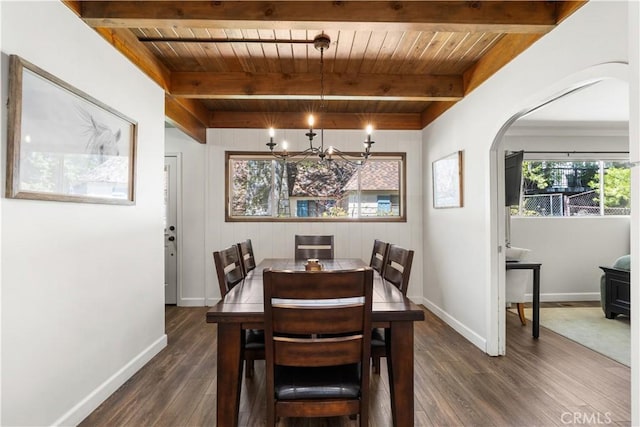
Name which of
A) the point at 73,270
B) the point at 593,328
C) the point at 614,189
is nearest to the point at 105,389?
the point at 73,270

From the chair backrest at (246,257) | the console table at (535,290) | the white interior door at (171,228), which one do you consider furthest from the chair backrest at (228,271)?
the console table at (535,290)

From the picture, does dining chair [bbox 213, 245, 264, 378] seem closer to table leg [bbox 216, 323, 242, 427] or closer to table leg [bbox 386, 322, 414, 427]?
table leg [bbox 216, 323, 242, 427]

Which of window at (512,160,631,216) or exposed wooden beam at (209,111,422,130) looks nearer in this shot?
exposed wooden beam at (209,111,422,130)

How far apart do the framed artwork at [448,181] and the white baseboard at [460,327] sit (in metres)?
1.23

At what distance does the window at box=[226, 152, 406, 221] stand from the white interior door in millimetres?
733

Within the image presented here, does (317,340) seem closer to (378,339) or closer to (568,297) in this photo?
(378,339)

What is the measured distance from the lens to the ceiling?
212 centimetres

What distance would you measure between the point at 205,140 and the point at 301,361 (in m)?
3.76

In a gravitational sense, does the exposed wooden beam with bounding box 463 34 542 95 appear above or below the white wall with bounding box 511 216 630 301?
above

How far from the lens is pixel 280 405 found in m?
1.44

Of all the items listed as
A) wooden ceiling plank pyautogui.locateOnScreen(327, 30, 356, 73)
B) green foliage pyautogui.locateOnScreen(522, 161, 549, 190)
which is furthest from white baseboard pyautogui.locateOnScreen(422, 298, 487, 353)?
wooden ceiling plank pyautogui.locateOnScreen(327, 30, 356, 73)

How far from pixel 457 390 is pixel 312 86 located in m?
2.90

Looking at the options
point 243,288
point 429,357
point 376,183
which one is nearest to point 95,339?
point 243,288

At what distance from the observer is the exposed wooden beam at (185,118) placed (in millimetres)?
3371
